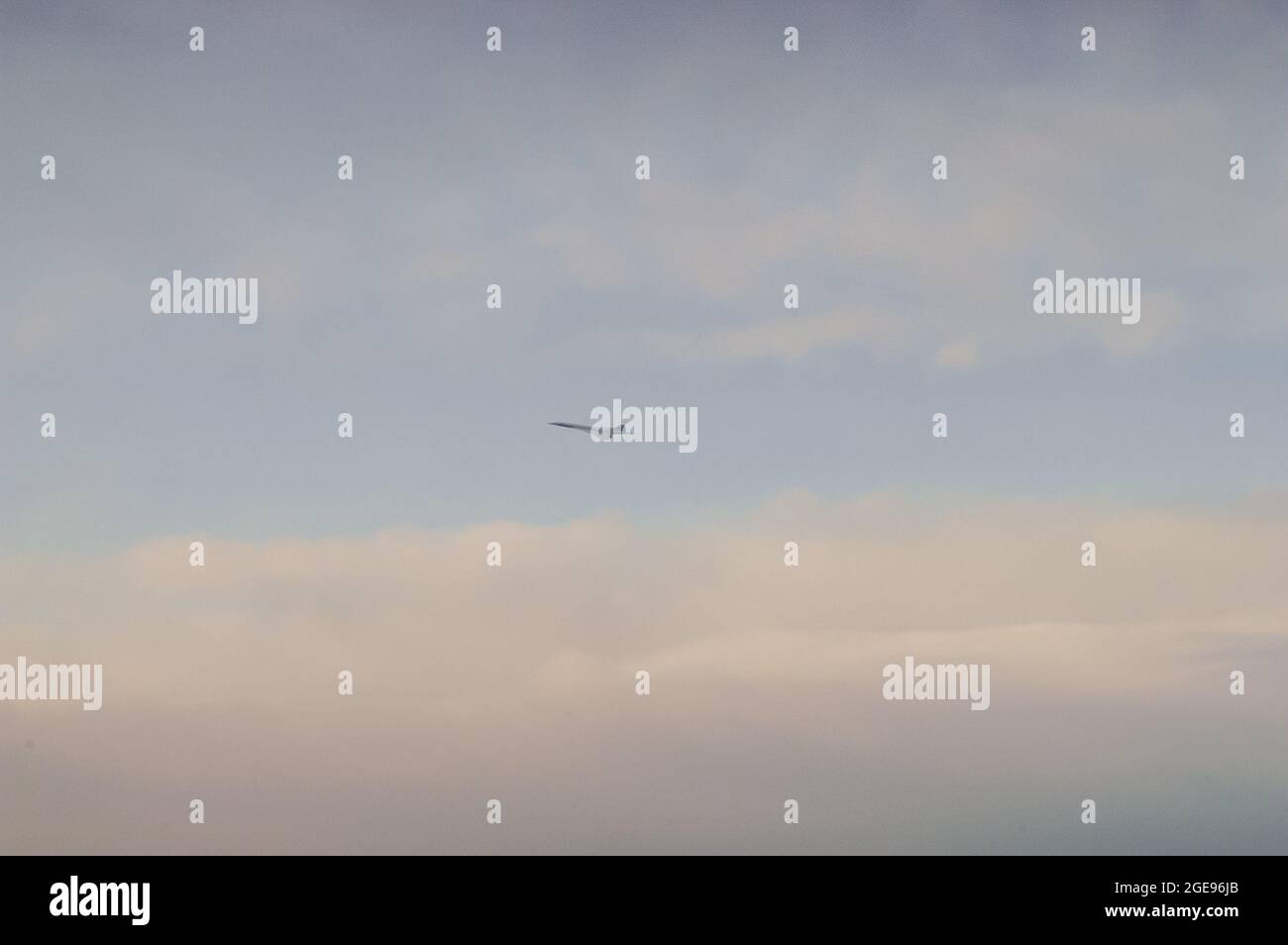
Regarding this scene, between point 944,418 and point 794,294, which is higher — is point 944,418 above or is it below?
below
